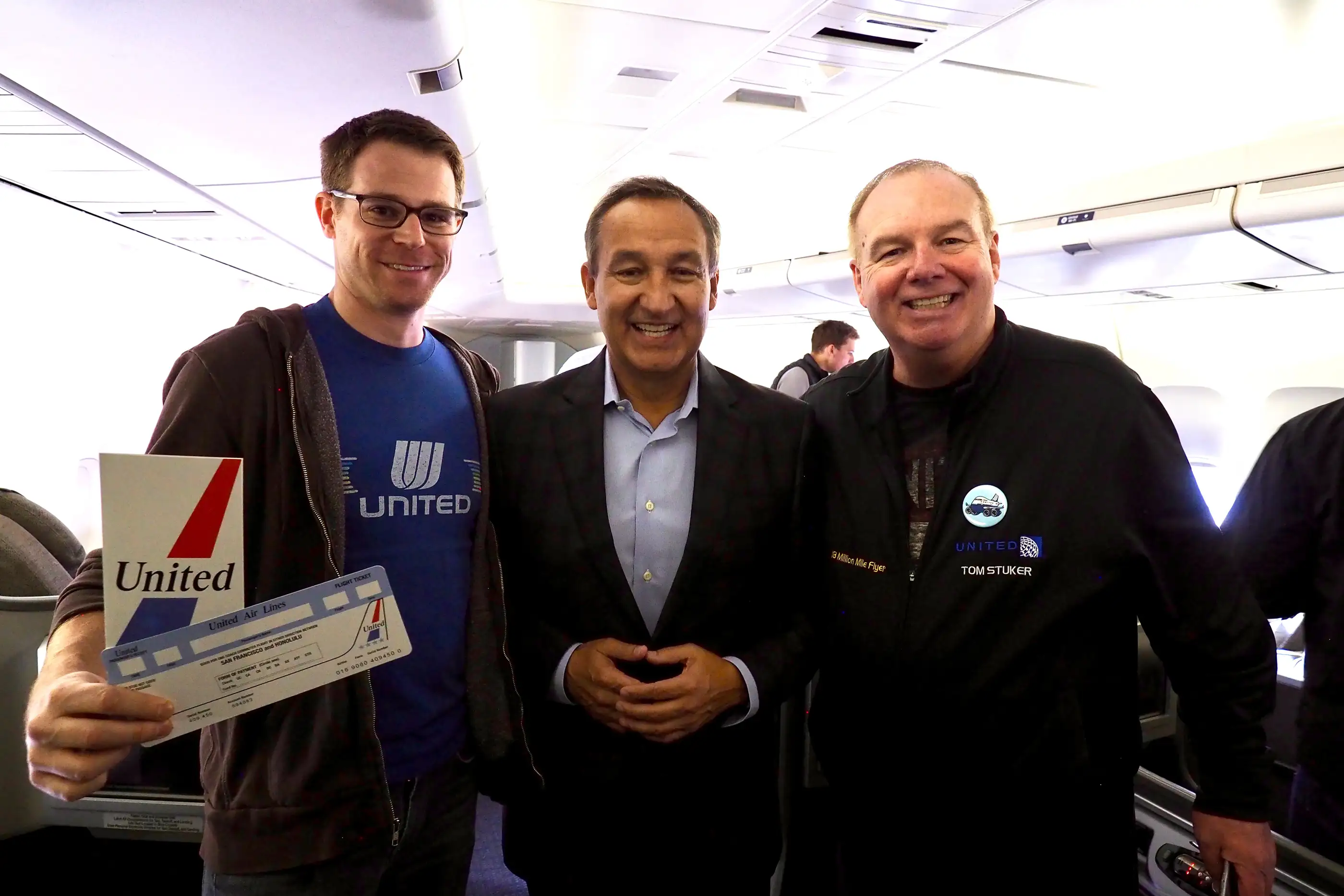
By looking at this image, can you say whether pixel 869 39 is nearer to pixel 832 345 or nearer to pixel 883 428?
pixel 883 428

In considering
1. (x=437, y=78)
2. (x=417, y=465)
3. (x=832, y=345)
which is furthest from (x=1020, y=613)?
(x=832, y=345)

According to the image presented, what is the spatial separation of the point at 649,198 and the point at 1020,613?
1.32 metres

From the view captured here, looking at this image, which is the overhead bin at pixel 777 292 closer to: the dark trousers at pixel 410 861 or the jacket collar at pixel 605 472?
the jacket collar at pixel 605 472

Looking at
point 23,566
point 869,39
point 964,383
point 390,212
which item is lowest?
point 23,566

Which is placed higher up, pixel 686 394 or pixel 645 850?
pixel 686 394

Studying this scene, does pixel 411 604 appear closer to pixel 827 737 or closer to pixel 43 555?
pixel 827 737

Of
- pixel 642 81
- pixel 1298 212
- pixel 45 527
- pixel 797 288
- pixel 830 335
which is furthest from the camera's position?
pixel 797 288

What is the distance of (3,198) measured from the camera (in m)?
4.23

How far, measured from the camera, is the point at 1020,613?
1791 mm

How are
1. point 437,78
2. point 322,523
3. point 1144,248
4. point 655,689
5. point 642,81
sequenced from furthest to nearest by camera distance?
1. point 1144,248
2. point 642,81
3. point 437,78
4. point 655,689
5. point 322,523

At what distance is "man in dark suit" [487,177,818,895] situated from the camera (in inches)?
74.0

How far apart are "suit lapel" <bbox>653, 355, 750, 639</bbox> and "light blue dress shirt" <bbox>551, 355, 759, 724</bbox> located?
3cm

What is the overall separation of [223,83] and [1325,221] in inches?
185

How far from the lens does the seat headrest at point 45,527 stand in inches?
135
